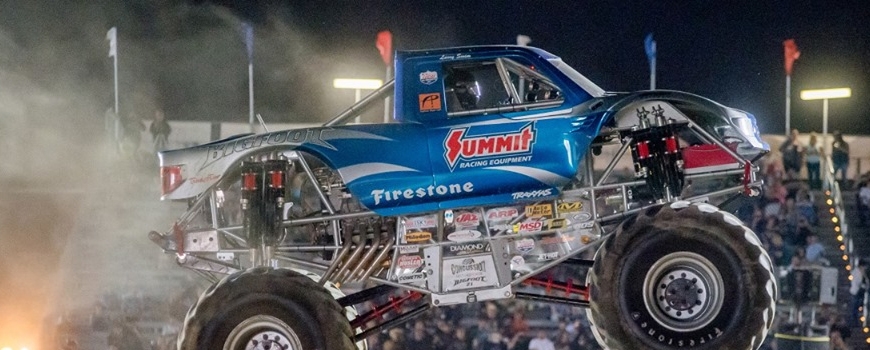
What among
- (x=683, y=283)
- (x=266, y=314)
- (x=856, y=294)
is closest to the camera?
(x=683, y=283)

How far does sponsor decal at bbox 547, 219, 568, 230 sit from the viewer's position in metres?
9.68

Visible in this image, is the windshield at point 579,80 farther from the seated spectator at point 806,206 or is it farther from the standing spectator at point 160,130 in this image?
the standing spectator at point 160,130

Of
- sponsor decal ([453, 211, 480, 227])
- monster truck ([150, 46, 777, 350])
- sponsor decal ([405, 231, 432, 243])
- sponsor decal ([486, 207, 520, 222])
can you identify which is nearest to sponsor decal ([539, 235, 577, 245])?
monster truck ([150, 46, 777, 350])

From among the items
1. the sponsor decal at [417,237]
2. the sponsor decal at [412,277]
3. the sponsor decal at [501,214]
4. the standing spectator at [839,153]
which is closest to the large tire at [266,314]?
the sponsor decal at [412,277]

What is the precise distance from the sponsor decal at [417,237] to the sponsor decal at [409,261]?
14cm

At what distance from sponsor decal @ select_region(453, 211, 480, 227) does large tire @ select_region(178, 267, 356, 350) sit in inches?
44.5

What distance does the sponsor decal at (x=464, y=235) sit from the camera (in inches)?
383

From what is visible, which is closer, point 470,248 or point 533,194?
point 533,194

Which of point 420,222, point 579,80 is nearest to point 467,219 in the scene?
point 420,222

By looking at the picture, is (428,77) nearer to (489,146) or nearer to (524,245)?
(489,146)

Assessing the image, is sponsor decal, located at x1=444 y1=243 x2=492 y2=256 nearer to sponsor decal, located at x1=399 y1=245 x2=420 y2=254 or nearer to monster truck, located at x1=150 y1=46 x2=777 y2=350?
monster truck, located at x1=150 y1=46 x2=777 y2=350

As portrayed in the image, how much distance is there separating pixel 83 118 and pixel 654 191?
19.2 m

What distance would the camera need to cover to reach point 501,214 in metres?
9.71

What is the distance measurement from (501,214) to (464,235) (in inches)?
12.8
